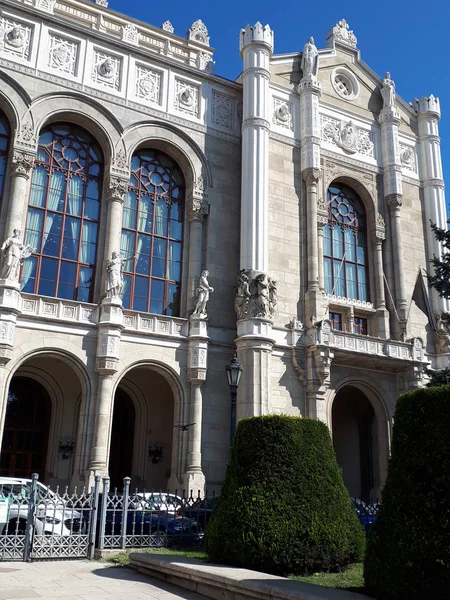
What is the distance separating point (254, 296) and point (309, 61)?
13.7 metres

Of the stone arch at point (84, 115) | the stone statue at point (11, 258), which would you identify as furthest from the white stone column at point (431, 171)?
the stone statue at point (11, 258)

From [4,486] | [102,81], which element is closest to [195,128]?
[102,81]

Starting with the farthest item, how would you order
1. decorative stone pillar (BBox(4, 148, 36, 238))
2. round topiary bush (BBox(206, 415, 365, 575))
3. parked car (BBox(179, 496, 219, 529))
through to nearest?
decorative stone pillar (BBox(4, 148, 36, 238))
parked car (BBox(179, 496, 219, 529))
round topiary bush (BBox(206, 415, 365, 575))

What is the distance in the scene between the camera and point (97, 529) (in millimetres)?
15484

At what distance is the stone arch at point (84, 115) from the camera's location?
83.2 feet

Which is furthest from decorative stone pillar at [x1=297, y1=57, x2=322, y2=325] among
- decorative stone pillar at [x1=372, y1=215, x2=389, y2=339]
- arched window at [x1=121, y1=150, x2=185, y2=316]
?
arched window at [x1=121, y1=150, x2=185, y2=316]

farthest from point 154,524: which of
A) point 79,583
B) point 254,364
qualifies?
point 254,364

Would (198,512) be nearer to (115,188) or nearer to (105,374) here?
(105,374)

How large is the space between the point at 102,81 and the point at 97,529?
19265 mm

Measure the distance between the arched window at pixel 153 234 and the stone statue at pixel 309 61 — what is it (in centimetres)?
898

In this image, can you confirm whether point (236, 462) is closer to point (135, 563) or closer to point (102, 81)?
point (135, 563)

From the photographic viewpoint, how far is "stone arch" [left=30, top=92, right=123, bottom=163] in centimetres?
2535

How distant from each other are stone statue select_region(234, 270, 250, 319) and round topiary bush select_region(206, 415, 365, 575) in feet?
43.1

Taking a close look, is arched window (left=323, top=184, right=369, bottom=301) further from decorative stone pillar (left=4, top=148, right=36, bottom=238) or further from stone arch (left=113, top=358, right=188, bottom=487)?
decorative stone pillar (left=4, top=148, right=36, bottom=238)
